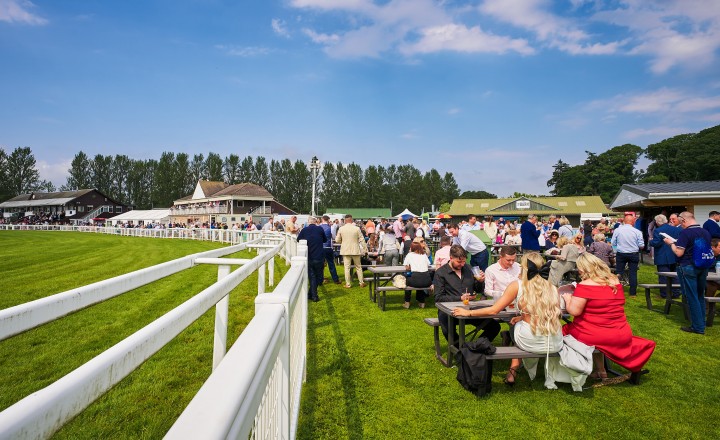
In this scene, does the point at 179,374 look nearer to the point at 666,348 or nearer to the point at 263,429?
the point at 263,429

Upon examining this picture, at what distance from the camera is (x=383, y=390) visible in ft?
13.7

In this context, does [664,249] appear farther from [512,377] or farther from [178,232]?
[178,232]

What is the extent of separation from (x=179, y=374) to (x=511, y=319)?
3641 millimetres

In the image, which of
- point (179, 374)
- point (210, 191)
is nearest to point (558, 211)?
point (210, 191)

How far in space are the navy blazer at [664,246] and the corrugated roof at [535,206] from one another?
53.3 metres

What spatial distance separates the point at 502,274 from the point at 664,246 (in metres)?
5.46

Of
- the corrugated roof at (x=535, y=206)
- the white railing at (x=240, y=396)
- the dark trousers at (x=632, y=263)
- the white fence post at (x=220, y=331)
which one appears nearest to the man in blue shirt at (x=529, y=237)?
the dark trousers at (x=632, y=263)

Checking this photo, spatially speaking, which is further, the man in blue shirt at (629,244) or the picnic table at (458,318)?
the man in blue shirt at (629,244)

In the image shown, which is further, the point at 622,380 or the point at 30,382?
the point at 622,380

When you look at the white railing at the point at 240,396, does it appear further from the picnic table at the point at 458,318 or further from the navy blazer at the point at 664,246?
the navy blazer at the point at 664,246

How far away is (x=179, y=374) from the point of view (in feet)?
13.5

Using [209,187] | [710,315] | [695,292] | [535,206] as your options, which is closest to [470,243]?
[695,292]

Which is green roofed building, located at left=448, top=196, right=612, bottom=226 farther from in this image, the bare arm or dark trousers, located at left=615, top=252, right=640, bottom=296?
the bare arm

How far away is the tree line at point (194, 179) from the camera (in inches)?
3477
